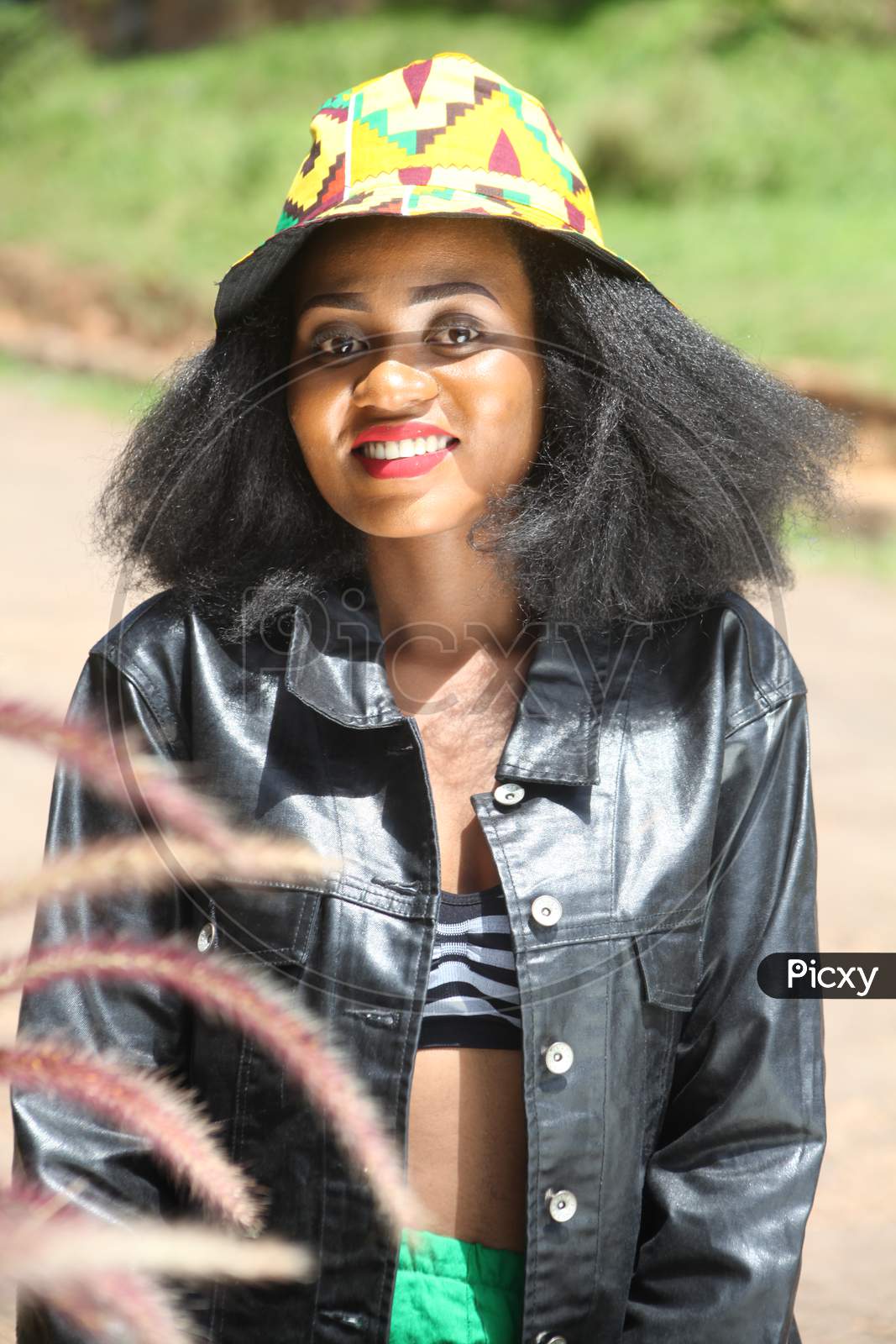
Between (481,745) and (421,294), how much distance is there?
48 centimetres

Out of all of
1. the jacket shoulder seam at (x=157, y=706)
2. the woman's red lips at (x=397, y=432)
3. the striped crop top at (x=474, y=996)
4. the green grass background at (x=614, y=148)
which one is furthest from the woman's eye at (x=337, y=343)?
the green grass background at (x=614, y=148)

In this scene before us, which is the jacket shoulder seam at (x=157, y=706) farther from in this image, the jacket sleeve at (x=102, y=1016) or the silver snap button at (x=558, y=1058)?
the silver snap button at (x=558, y=1058)

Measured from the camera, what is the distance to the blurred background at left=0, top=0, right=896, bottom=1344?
158 inches

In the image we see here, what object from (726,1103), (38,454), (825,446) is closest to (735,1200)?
(726,1103)

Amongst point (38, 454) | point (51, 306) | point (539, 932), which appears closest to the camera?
point (539, 932)

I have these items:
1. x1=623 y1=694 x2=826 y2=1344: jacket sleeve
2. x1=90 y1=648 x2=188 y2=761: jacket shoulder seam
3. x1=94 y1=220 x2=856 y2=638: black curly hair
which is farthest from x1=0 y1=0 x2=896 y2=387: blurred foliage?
x1=90 y1=648 x2=188 y2=761: jacket shoulder seam

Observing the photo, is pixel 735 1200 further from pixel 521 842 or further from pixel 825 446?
pixel 825 446

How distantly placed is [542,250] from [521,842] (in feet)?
2.13

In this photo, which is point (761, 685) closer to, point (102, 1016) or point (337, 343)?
point (337, 343)

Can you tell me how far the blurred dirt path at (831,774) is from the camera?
2789mm

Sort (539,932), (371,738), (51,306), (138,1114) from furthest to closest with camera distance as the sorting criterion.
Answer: (51,306)
(371,738)
(539,932)
(138,1114)

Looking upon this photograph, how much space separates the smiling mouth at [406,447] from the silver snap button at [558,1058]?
60 centimetres

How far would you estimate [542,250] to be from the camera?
1.65 meters

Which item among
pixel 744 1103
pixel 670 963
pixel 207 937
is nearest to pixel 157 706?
pixel 207 937
